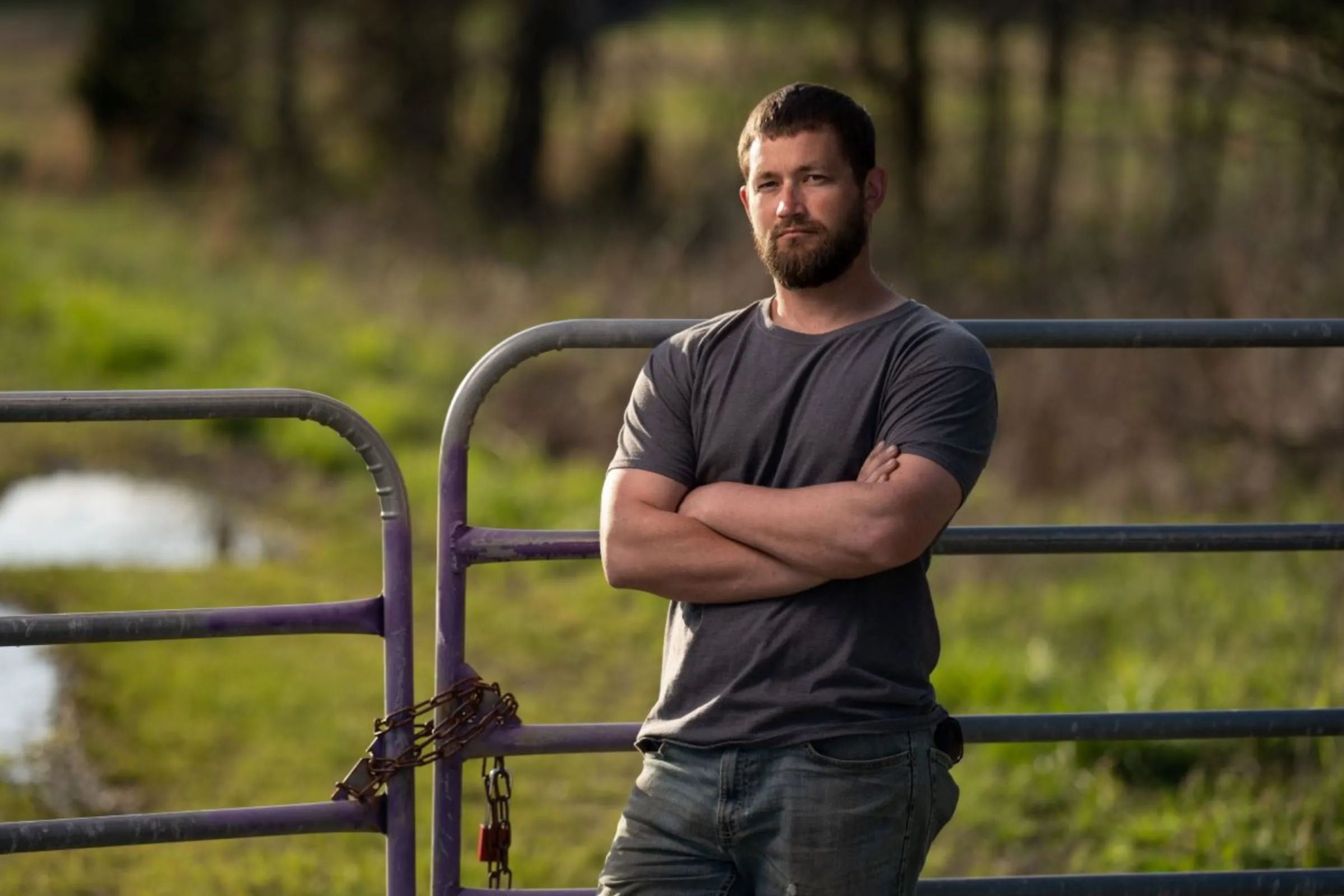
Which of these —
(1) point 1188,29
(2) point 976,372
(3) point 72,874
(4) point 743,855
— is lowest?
(3) point 72,874

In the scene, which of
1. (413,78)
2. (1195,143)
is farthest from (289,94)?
(1195,143)

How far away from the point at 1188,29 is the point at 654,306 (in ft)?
18.6

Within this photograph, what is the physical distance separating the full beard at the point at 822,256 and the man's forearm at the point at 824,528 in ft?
1.07

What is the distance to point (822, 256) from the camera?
279 cm

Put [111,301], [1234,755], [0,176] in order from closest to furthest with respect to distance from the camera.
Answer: [1234,755], [111,301], [0,176]

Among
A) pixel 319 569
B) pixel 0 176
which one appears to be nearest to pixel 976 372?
pixel 319 569

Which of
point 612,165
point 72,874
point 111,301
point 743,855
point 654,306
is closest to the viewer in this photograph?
point 743,855

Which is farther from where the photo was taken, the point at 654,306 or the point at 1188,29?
the point at 654,306

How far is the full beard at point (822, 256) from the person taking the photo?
110 inches

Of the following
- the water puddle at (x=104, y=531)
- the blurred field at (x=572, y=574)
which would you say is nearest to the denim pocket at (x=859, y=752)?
the blurred field at (x=572, y=574)

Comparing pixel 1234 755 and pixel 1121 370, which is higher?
pixel 1121 370

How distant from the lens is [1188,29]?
7352mm

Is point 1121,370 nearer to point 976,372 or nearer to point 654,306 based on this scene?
point 654,306

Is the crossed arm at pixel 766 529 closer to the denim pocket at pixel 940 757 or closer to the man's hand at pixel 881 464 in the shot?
the man's hand at pixel 881 464
